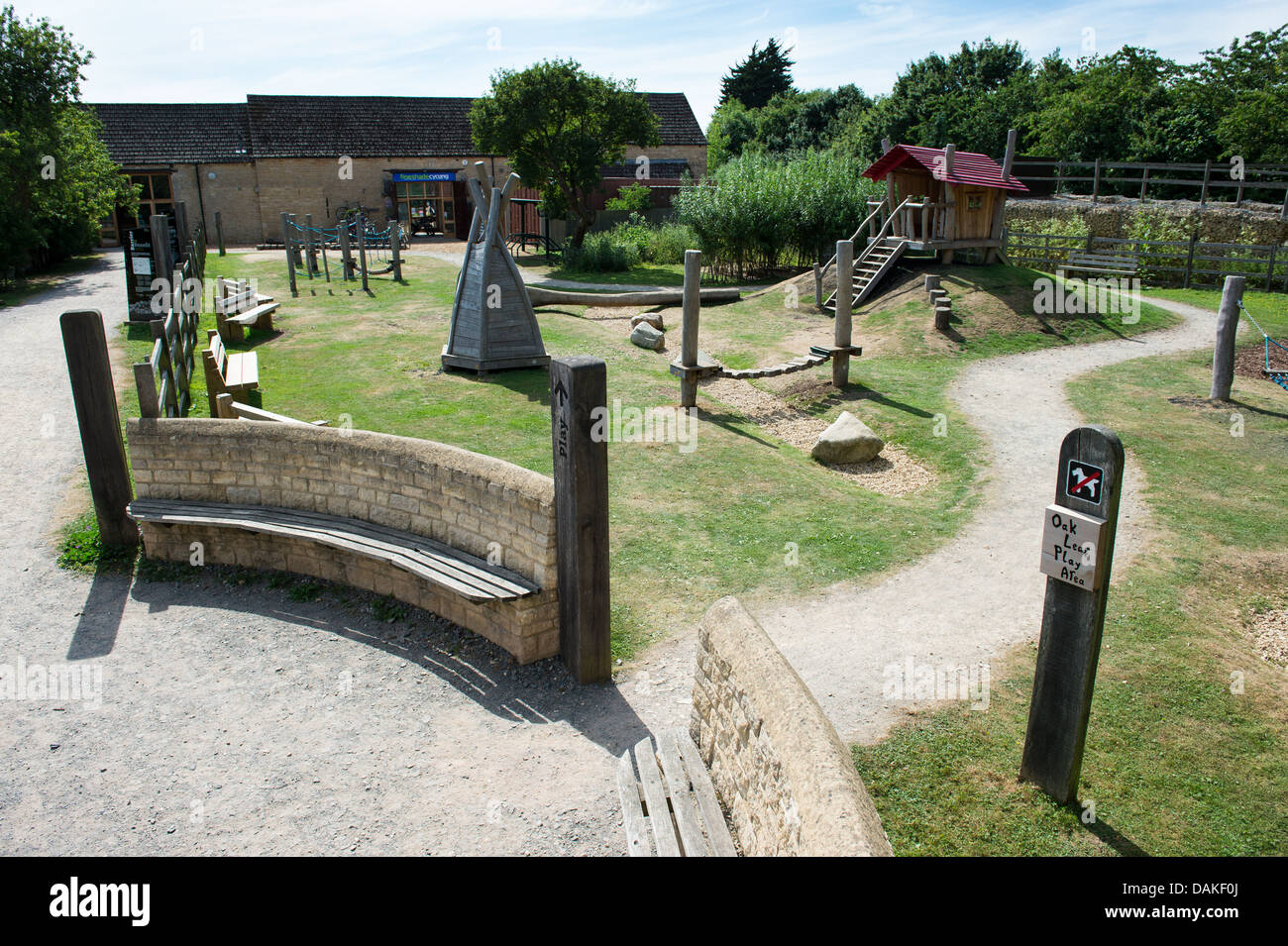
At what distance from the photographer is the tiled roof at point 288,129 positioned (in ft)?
106

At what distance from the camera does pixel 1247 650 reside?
640cm

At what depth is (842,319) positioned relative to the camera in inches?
524

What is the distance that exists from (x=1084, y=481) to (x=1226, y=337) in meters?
9.69

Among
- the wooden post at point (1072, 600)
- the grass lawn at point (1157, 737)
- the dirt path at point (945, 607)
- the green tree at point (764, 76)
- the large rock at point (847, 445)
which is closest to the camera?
the wooden post at point (1072, 600)

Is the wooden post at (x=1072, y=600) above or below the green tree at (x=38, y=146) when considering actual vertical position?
below

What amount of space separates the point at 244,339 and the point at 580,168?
13.4m

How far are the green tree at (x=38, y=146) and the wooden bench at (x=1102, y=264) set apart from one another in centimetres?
2359

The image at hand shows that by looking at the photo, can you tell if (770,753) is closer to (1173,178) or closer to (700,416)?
(700,416)

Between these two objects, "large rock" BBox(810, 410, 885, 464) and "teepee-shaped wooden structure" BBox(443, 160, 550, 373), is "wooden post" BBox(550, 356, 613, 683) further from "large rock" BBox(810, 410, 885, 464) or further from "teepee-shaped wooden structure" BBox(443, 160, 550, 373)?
"teepee-shaped wooden structure" BBox(443, 160, 550, 373)

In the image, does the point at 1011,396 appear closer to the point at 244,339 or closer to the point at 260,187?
the point at 244,339

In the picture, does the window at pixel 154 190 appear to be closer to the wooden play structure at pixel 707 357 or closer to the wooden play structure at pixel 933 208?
the wooden play structure at pixel 933 208

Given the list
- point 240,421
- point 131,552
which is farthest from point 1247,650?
point 131,552

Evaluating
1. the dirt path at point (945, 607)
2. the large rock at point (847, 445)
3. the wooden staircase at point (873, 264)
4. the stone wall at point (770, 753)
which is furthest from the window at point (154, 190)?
the stone wall at point (770, 753)

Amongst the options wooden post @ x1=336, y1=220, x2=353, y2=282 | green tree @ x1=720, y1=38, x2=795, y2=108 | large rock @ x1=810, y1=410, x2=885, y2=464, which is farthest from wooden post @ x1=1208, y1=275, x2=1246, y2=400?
green tree @ x1=720, y1=38, x2=795, y2=108
